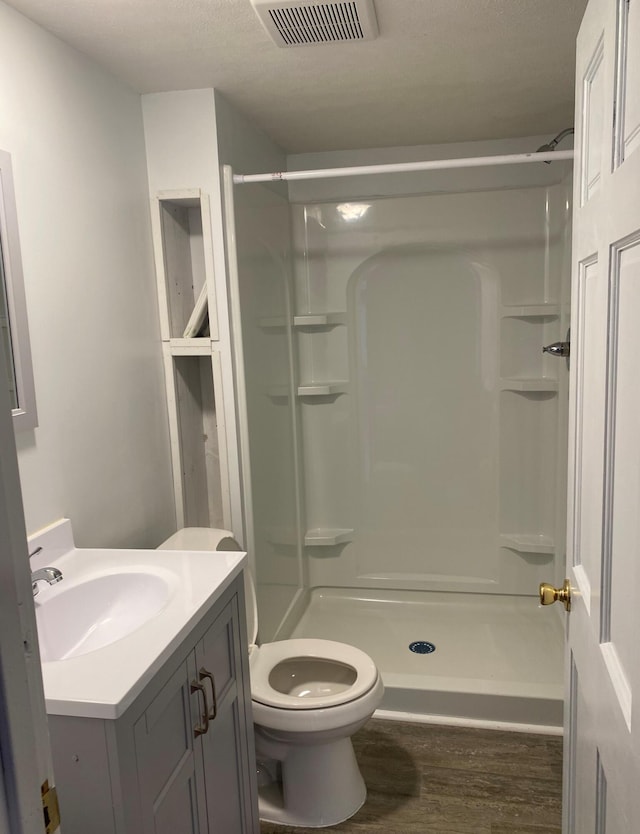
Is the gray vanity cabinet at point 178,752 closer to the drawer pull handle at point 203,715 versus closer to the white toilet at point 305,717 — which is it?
the drawer pull handle at point 203,715

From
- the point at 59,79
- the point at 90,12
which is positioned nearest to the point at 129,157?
the point at 59,79

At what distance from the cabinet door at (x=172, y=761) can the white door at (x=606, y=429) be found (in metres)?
0.76

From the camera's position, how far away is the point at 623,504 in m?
0.94

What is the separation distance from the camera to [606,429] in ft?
3.34

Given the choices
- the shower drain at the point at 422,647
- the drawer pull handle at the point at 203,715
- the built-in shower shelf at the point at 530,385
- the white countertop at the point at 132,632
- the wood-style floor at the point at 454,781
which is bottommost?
the wood-style floor at the point at 454,781

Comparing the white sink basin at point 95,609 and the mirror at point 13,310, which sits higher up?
the mirror at point 13,310

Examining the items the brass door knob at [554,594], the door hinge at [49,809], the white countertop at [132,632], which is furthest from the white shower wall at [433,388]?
the door hinge at [49,809]

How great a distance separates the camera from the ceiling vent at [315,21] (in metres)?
1.64

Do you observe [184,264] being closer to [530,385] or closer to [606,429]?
[530,385]

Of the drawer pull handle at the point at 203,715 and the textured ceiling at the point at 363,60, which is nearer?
the drawer pull handle at the point at 203,715

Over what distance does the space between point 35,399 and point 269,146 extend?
1761 mm

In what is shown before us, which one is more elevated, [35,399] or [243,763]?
[35,399]

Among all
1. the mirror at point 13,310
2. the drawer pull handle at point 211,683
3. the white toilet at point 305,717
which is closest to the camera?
the drawer pull handle at point 211,683

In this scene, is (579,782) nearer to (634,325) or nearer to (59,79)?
(634,325)
